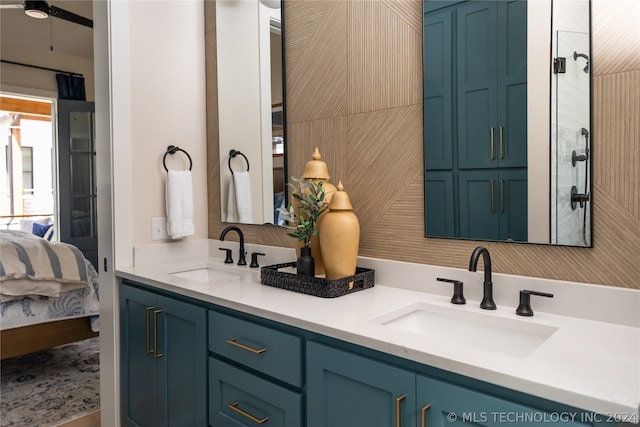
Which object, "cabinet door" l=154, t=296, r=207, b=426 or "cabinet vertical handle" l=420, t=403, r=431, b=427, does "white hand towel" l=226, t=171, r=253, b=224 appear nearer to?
"cabinet door" l=154, t=296, r=207, b=426

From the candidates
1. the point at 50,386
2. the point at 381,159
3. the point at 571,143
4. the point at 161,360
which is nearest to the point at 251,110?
the point at 381,159

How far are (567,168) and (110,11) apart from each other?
6.55ft

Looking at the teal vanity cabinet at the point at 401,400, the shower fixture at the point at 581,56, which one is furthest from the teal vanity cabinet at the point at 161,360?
the shower fixture at the point at 581,56

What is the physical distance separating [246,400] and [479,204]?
0.98m

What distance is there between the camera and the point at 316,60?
75.3 inches

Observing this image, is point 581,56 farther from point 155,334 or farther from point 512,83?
point 155,334

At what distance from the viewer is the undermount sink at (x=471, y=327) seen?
1.20 m

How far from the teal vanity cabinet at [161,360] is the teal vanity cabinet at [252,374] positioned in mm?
85

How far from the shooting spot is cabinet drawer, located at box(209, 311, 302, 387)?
4.14 ft

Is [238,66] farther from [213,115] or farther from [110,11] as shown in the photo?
[110,11]

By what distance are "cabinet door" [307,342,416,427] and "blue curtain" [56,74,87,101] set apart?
5030 mm

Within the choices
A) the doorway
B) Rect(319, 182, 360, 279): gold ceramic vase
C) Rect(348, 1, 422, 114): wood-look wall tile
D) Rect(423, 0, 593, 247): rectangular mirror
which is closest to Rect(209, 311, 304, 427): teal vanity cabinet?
Rect(319, 182, 360, 279): gold ceramic vase

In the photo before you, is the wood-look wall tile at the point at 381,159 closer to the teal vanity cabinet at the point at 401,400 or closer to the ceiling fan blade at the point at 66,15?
the teal vanity cabinet at the point at 401,400

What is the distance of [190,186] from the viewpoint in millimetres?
2295
